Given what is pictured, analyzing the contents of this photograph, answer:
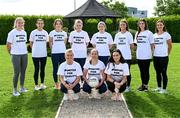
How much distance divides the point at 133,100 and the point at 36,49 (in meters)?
2.80

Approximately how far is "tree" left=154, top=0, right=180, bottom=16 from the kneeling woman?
179 ft

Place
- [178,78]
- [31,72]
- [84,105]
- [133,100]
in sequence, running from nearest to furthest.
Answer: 1. [84,105]
2. [133,100]
3. [178,78]
4. [31,72]

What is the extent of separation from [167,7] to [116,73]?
194ft

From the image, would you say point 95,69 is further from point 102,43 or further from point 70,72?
point 102,43

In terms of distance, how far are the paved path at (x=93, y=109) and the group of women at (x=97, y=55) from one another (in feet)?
0.92

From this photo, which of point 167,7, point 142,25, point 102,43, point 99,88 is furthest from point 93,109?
point 167,7

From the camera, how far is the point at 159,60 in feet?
32.4

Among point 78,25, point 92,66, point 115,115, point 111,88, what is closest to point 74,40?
point 78,25

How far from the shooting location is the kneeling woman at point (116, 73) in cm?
899

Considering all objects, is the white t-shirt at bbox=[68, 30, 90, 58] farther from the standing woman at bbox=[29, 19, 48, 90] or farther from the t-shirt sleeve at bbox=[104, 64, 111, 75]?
the t-shirt sleeve at bbox=[104, 64, 111, 75]

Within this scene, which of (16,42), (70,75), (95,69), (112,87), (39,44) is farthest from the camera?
(39,44)

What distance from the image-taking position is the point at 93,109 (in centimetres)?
819

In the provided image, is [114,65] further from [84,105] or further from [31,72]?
[31,72]

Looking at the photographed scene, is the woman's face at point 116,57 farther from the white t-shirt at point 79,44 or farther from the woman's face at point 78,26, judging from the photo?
the woman's face at point 78,26
